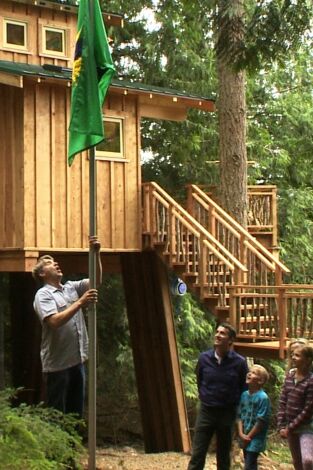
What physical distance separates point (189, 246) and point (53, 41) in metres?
4.54

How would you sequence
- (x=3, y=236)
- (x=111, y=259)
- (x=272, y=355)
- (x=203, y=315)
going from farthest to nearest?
(x=203, y=315), (x=111, y=259), (x=3, y=236), (x=272, y=355)

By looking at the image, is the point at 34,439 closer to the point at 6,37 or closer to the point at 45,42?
the point at 6,37

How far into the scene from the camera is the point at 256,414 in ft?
28.0

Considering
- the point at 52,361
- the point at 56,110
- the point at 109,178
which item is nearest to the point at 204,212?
the point at 109,178

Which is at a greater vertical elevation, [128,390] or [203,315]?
[203,315]

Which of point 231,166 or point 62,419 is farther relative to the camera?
point 231,166

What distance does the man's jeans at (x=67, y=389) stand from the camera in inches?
357

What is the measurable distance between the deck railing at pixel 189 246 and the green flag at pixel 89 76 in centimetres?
486

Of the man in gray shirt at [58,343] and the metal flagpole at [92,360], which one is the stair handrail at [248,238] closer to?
the man in gray shirt at [58,343]

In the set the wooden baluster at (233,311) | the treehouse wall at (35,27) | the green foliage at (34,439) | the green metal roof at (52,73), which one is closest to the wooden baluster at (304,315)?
the wooden baluster at (233,311)

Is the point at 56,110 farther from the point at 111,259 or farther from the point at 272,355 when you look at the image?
the point at 272,355

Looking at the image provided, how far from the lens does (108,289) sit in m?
21.0

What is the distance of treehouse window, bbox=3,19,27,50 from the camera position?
15.7m

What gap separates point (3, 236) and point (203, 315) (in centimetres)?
803
